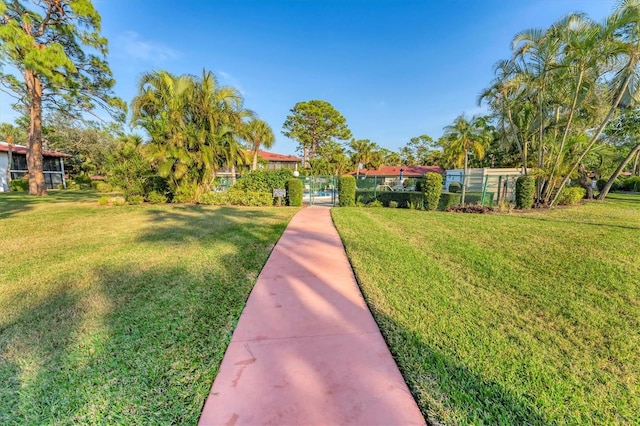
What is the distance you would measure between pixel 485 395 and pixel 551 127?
16061 mm

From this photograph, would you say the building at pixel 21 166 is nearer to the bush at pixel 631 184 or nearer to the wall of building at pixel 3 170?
the wall of building at pixel 3 170

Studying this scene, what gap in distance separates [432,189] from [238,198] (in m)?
9.16

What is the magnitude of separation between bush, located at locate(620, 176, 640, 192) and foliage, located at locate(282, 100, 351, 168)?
29771mm

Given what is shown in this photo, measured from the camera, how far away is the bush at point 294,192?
1318 cm

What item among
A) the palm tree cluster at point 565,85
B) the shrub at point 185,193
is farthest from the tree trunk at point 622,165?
the shrub at point 185,193

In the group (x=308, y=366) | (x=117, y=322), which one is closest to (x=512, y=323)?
(x=308, y=366)

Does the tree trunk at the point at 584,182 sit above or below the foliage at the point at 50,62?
below

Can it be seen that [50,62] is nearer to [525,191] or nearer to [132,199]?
[132,199]

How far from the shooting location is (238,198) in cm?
1332

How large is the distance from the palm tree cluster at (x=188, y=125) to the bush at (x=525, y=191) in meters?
13.8

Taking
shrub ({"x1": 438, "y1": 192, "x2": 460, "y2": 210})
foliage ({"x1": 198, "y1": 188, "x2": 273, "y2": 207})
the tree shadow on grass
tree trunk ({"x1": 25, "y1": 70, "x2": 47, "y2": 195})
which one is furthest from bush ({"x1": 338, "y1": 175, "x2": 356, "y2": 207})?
tree trunk ({"x1": 25, "y1": 70, "x2": 47, "y2": 195})

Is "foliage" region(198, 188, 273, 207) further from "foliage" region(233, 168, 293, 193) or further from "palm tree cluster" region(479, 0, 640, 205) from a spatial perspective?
"palm tree cluster" region(479, 0, 640, 205)

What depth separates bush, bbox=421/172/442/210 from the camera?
450 inches

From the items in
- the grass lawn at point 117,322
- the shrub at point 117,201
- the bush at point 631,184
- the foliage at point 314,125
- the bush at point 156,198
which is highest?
the foliage at point 314,125
